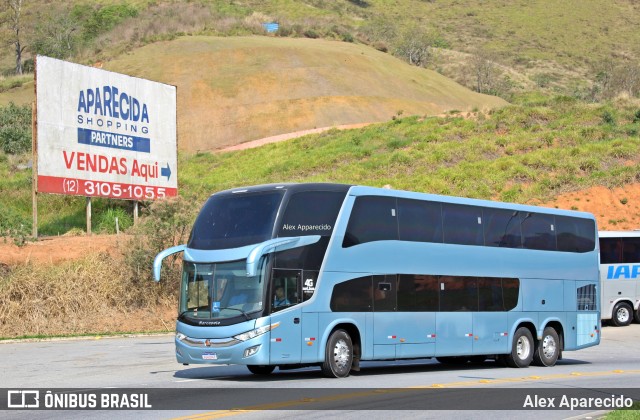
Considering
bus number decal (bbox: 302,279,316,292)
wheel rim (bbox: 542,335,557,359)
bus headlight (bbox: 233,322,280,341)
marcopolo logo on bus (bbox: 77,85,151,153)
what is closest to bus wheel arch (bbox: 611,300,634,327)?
wheel rim (bbox: 542,335,557,359)

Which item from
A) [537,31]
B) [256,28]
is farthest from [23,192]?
[537,31]

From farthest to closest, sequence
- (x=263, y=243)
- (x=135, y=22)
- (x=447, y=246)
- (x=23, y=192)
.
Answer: (x=135, y=22)
(x=23, y=192)
(x=447, y=246)
(x=263, y=243)

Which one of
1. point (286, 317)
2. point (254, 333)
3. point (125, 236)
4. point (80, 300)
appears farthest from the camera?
point (125, 236)

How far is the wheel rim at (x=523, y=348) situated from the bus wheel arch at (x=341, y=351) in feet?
17.7

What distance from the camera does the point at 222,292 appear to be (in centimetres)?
1834

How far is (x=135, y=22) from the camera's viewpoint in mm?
108500

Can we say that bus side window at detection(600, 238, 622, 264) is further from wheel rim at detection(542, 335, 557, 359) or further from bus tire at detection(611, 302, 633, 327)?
wheel rim at detection(542, 335, 557, 359)

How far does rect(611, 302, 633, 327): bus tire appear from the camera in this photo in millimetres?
35688

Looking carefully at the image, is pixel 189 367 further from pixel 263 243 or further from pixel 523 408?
pixel 523 408

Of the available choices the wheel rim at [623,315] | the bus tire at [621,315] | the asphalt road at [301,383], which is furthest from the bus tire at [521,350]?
the wheel rim at [623,315]

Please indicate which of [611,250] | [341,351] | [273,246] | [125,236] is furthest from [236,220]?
[611,250]

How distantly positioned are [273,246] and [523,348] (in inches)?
324

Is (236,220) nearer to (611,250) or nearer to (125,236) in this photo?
(125,236)

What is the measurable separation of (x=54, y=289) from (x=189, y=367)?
10043 millimetres
